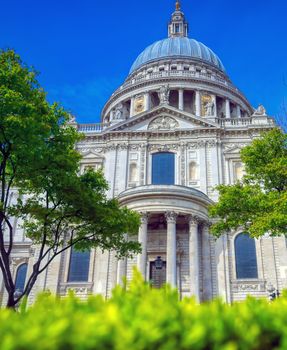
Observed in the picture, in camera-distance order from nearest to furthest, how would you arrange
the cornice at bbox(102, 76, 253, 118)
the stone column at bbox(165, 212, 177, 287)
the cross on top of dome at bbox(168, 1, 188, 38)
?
the stone column at bbox(165, 212, 177, 287) → the cornice at bbox(102, 76, 253, 118) → the cross on top of dome at bbox(168, 1, 188, 38)

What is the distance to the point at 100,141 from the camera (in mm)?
35750

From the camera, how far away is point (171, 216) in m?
27.0

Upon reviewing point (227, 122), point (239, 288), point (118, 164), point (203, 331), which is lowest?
point (203, 331)

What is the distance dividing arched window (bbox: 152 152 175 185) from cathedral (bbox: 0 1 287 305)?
84 millimetres

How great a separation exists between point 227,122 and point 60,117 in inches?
884

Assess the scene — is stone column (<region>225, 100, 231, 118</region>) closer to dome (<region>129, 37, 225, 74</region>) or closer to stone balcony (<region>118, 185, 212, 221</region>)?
dome (<region>129, 37, 225, 74</region>)

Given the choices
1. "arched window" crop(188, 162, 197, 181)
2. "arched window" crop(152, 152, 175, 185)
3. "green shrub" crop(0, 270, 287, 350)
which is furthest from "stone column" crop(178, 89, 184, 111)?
"green shrub" crop(0, 270, 287, 350)

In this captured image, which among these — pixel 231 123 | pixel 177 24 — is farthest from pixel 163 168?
pixel 177 24

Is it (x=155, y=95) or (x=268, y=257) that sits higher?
(x=155, y=95)

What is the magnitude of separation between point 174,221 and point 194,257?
2.75m

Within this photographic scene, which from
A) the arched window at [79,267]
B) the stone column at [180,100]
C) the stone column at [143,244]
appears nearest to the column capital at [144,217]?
the stone column at [143,244]

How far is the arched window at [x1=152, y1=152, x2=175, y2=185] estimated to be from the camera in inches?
1300

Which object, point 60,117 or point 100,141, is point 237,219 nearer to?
point 60,117

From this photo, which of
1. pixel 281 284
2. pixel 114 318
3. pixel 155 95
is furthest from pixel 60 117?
pixel 155 95
